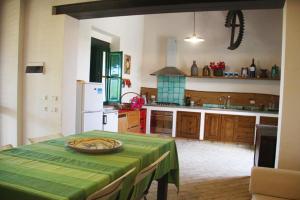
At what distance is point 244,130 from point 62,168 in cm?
558

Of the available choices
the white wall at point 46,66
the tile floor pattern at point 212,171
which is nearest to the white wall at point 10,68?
the white wall at point 46,66

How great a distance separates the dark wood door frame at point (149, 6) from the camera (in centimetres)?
290

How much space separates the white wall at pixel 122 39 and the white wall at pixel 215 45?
29 centimetres

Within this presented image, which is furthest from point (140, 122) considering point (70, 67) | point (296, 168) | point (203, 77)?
point (296, 168)

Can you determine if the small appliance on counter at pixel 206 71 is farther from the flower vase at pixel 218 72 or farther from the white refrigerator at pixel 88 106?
the white refrigerator at pixel 88 106

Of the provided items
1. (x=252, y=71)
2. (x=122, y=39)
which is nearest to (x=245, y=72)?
(x=252, y=71)

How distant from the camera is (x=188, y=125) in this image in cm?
682

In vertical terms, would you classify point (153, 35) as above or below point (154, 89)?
above

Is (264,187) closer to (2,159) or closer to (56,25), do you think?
(2,159)

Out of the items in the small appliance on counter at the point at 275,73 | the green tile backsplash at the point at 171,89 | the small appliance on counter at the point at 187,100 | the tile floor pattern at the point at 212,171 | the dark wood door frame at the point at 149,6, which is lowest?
the tile floor pattern at the point at 212,171

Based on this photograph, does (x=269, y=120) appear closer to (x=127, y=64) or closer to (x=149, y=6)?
(x=127, y=64)

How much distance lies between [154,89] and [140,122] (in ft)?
4.78

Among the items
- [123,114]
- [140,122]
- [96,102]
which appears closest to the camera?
[96,102]

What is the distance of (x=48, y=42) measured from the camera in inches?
145
